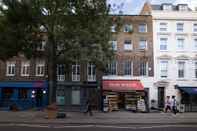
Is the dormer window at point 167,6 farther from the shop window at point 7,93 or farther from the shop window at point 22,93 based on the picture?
the shop window at point 7,93

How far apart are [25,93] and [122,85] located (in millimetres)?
12324

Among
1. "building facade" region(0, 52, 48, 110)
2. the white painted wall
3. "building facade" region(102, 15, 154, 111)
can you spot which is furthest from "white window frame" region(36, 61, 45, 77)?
the white painted wall

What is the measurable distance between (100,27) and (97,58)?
92.0 inches

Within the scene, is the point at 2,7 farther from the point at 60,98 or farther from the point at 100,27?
the point at 60,98

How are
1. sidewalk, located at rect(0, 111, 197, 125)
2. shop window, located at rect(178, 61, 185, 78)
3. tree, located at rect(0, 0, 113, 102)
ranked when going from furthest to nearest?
shop window, located at rect(178, 61, 185, 78) < tree, located at rect(0, 0, 113, 102) < sidewalk, located at rect(0, 111, 197, 125)

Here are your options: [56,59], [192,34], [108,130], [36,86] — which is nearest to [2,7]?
[56,59]

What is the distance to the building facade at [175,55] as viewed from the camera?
47375 mm

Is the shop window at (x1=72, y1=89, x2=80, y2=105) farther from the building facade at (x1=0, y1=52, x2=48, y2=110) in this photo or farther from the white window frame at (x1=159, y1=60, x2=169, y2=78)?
→ the white window frame at (x1=159, y1=60, x2=169, y2=78)

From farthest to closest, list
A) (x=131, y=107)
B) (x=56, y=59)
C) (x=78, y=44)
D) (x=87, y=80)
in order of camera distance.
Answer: (x=87, y=80) < (x=131, y=107) < (x=56, y=59) < (x=78, y=44)

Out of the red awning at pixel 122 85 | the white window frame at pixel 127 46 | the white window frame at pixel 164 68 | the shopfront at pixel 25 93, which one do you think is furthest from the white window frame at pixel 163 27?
the shopfront at pixel 25 93

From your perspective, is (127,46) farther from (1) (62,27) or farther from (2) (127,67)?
(1) (62,27)

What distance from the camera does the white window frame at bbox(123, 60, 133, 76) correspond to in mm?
47953

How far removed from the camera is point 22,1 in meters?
29.3

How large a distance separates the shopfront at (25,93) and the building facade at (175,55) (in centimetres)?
1397
